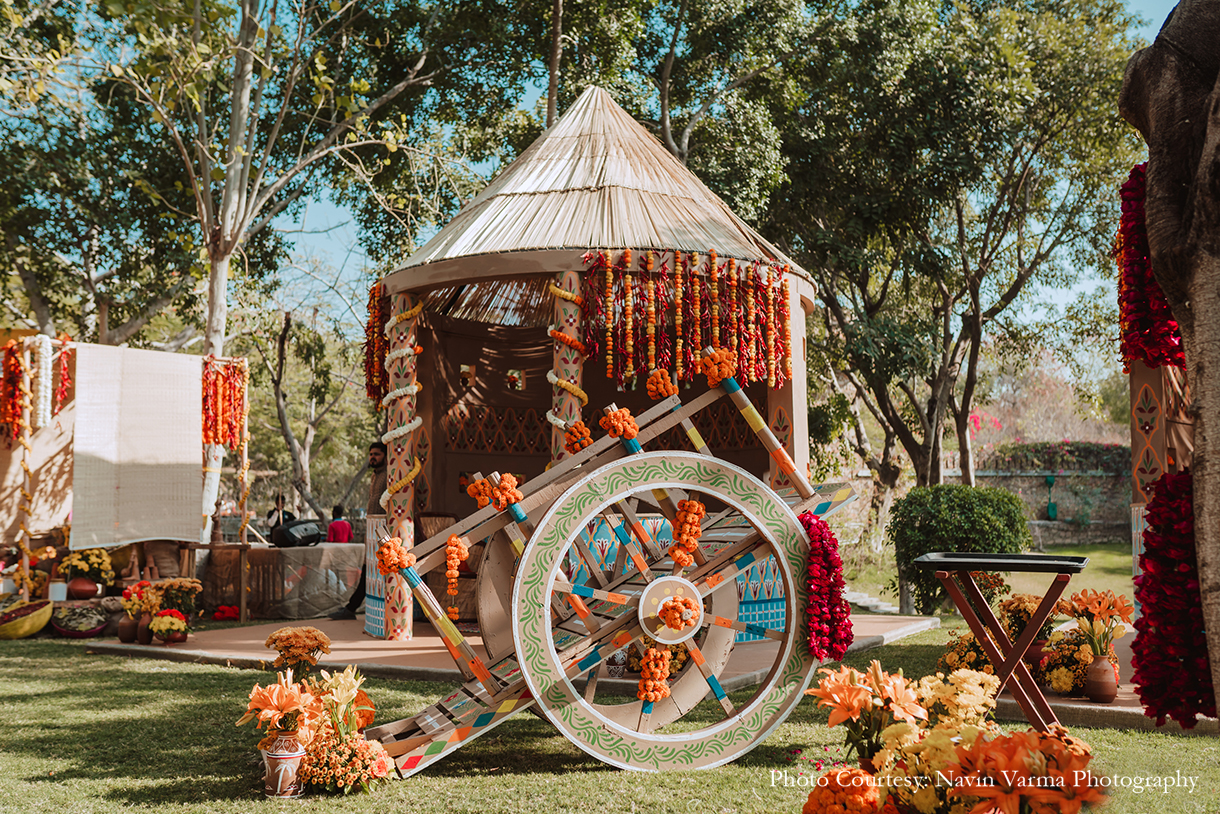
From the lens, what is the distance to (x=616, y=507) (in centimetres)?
613

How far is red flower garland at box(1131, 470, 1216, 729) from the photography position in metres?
2.51

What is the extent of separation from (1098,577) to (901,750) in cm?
1712

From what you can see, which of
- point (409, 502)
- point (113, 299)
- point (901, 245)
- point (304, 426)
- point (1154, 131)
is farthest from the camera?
point (304, 426)

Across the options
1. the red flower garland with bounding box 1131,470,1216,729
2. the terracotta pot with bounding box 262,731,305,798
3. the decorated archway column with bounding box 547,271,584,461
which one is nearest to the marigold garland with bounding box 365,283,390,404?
the decorated archway column with bounding box 547,271,584,461

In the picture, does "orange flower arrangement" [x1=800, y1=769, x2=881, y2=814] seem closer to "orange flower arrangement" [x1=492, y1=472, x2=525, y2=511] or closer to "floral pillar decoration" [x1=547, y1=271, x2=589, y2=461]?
"orange flower arrangement" [x1=492, y1=472, x2=525, y2=511]

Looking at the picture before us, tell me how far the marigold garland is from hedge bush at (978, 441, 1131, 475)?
19.4 meters

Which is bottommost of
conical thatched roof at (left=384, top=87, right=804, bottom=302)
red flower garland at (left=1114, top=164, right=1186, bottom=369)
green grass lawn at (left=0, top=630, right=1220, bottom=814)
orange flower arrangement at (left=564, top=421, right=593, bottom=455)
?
green grass lawn at (left=0, top=630, right=1220, bottom=814)

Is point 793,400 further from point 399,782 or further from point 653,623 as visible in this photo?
point 399,782

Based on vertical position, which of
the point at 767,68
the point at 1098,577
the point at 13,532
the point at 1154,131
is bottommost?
the point at 1098,577

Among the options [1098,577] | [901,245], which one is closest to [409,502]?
[901,245]

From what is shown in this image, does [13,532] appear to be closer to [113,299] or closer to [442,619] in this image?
[113,299]

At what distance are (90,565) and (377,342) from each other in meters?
4.13

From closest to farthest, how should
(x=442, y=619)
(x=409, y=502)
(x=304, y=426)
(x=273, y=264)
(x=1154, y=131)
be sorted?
(x=1154, y=131) → (x=442, y=619) → (x=409, y=502) → (x=273, y=264) → (x=304, y=426)

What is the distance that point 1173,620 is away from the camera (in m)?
2.53
